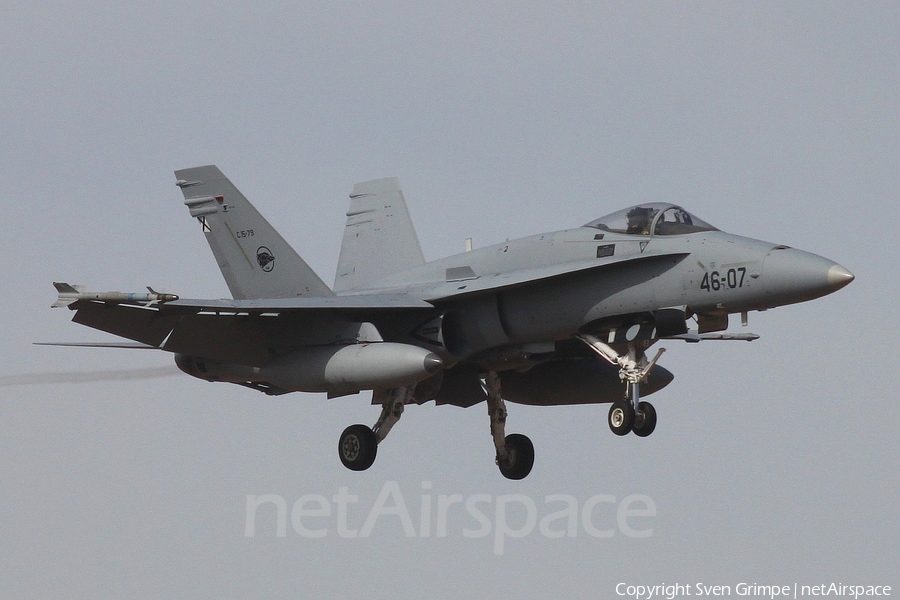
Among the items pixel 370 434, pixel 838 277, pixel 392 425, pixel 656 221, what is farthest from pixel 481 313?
pixel 838 277

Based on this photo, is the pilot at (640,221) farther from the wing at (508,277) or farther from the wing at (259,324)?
the wing at (259,324)

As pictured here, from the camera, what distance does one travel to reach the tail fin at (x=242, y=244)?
2072cm

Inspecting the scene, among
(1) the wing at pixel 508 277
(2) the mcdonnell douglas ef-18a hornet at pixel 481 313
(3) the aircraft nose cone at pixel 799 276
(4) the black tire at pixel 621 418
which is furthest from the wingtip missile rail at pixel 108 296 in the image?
(3) the aircraft nose cone at pixel 799 276

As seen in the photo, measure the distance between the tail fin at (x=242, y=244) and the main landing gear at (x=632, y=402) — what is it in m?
4.91

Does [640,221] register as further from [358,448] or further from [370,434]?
[358,448]

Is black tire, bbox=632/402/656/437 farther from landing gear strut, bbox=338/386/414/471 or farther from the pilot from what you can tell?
landing gear strut, bbox=338/386/414/471

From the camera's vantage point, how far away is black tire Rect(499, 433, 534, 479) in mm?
20562

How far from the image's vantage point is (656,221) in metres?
17.8

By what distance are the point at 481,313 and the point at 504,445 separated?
9.04ft

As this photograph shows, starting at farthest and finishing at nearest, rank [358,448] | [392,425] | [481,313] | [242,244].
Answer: [242,244], [392,425], [358,448], [481,313]

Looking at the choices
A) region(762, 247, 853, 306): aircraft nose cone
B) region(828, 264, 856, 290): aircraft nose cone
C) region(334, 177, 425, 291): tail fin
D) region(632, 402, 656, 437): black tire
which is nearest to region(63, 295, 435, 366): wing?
region(632, 402, 656, 437): black tire

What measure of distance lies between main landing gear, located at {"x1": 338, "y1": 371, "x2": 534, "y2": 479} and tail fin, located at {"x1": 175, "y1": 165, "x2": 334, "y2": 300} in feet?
6.45

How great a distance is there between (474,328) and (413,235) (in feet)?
15.4

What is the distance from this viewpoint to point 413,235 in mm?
23141
